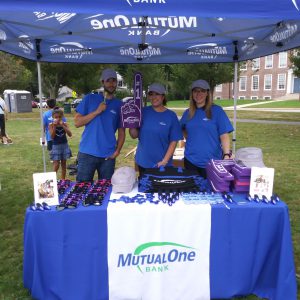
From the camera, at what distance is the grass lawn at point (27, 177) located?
3328 mm

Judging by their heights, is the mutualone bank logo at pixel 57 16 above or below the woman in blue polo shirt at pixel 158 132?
above

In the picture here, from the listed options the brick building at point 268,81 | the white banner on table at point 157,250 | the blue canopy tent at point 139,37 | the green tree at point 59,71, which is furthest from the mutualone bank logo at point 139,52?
the brick building at point 268,81

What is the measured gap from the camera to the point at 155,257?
2492 mm

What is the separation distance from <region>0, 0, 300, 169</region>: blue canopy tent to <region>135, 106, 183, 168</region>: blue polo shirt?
897 mm

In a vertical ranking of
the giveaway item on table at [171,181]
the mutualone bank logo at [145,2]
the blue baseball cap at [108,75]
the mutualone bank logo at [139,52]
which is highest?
the mutualone bank logo at [139,52]

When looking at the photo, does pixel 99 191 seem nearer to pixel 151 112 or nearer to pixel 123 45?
pixel 151 112

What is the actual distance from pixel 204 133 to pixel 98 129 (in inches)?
39.4

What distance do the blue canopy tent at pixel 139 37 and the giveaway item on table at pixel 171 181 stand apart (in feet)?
4.20

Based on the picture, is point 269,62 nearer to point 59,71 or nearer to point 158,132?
point 59,71

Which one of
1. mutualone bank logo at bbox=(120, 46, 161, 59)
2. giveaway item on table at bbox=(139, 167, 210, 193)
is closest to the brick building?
mutualone bank logo at bbox=(120, 46, 161, 59)

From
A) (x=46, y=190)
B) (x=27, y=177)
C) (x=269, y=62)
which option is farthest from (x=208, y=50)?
(x=269, y=62)

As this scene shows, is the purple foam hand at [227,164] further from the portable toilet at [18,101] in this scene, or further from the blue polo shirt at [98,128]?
the portable toilet at [18,101]

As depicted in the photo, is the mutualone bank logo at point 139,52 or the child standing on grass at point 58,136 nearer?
the mutualone bank logo at point 139,52

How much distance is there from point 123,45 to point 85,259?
3.09 meters
